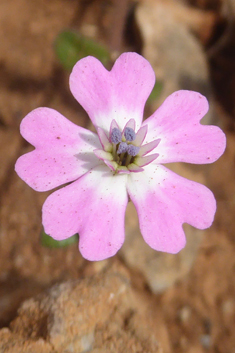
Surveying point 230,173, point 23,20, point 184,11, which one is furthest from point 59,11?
point 230,173

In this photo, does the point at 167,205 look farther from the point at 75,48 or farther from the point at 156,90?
the point at 75,48

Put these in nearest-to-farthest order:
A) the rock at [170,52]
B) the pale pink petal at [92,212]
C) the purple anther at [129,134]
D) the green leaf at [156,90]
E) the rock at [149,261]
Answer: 1. the pale pink petal at [92,212]
2. the purple anther at [129,134]
3. the rock at [149,261]
4. the green leaf at [156,90]
5. the rock at [170,52]

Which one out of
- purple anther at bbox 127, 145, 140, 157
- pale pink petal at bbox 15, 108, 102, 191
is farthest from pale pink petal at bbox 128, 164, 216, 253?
pale pink petal at bbox 15, 108, 102, 191

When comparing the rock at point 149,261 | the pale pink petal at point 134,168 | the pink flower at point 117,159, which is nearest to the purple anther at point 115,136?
the pink flower at point 117,159

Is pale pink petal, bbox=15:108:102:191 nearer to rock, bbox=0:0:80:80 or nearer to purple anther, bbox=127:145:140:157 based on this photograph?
purple anther, bbox=127:145:140:157

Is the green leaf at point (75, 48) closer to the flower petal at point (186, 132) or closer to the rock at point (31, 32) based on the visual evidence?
the rock at point (31, 32)
